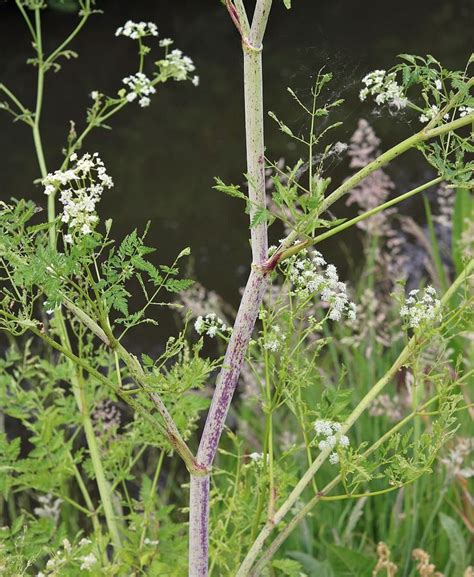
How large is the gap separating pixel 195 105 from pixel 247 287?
16.8ft

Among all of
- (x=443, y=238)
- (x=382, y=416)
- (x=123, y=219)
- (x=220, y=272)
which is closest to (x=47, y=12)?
(x=123, y=219)

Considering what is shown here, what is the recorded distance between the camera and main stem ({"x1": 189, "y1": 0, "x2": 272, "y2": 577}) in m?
1.04

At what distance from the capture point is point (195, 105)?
6090 mm

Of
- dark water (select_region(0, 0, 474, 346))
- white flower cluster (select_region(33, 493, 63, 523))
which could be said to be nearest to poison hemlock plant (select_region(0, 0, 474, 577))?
white flower cluster (select_region(33, 493, 63, 523))

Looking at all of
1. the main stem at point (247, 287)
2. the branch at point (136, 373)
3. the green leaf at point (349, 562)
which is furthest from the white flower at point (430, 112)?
the green leaf at point (349, 562)

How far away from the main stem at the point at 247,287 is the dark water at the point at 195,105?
3187 mm

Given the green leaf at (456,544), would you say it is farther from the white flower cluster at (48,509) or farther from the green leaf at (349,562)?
the white flower cluster at (48,509)

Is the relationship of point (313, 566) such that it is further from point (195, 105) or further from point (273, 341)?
point (195, 105)

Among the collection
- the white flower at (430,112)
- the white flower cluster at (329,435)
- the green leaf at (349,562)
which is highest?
the white flower at (430,112)

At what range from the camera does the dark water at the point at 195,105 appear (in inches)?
196

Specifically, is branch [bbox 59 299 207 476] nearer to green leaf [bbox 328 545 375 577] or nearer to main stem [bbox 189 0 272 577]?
main stem [bbox 189 0 272 577]

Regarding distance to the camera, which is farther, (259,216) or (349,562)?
(349,562)

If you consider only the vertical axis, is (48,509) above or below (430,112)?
below

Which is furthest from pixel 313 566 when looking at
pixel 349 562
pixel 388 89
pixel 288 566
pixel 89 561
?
pixel 388 89
